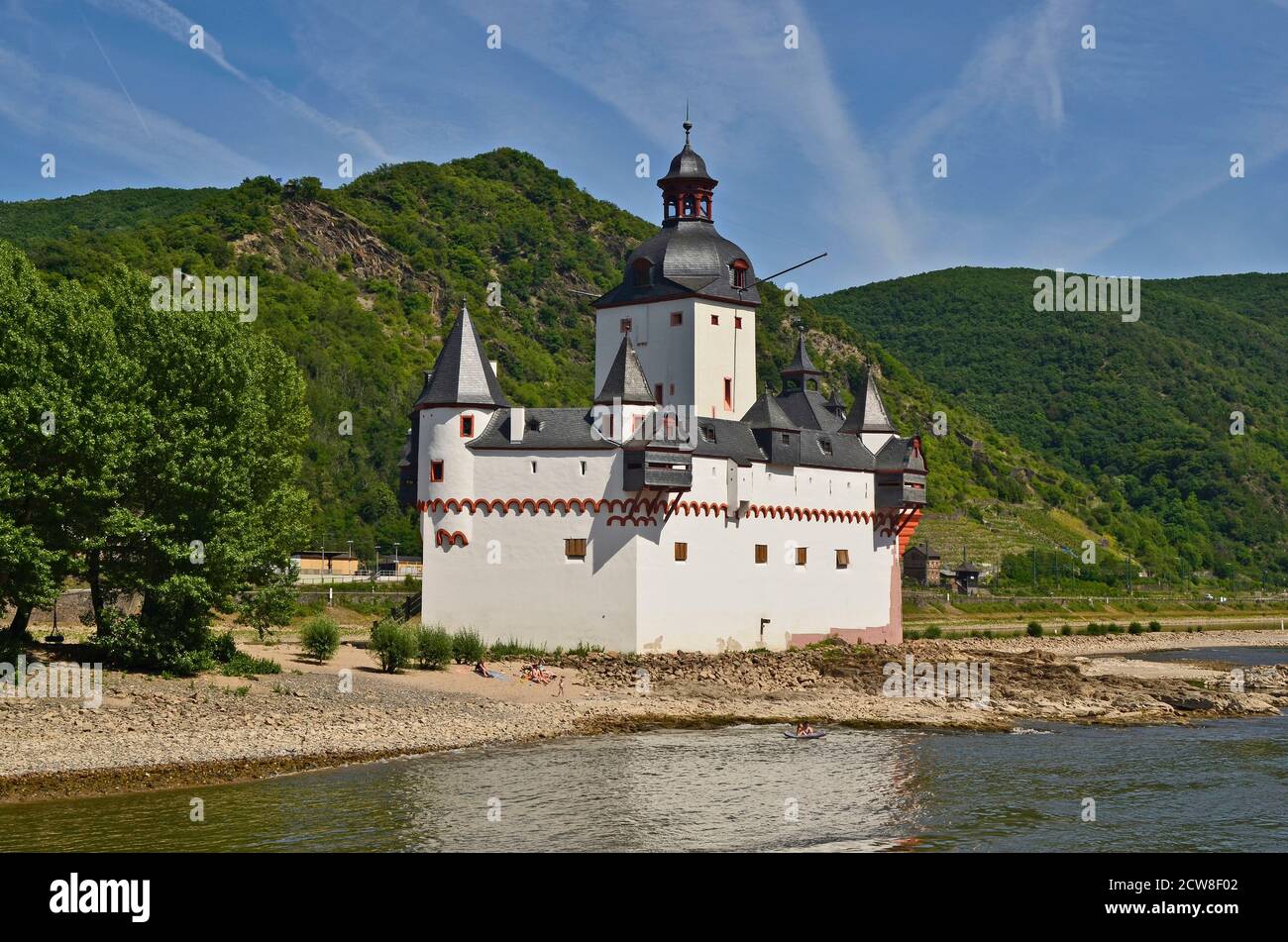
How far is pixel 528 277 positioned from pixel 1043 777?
406 ft

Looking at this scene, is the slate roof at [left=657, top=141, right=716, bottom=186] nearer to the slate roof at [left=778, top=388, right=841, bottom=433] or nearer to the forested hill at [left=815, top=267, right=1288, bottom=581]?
the slate roof at [left=778, top=388, right=841, bottom=433]

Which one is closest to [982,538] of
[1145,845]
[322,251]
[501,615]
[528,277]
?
[528,277]

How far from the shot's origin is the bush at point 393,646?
4541 cm

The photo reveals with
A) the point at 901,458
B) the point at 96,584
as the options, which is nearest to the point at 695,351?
the point at 901,458

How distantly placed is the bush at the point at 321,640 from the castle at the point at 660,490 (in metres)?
6.86

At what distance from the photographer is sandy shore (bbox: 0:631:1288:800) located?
99.2 feet

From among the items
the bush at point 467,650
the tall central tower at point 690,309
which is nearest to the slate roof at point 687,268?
the tall central tower at point 690,309

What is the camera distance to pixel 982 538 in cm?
12325

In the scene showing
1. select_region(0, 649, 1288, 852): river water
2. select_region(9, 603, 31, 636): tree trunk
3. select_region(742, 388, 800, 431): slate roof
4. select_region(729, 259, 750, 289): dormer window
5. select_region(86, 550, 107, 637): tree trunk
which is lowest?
select_region(0, 649, 1288, 852): river water

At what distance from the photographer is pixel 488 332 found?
131 m

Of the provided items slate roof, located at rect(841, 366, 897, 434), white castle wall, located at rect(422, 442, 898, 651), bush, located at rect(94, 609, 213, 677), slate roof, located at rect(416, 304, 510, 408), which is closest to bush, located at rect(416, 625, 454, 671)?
white castle wall, located at rect(422, 442, 898, 651)

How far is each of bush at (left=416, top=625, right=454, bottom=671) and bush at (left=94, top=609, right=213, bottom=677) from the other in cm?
922

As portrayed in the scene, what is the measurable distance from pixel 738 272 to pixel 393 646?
25729 millimetres
